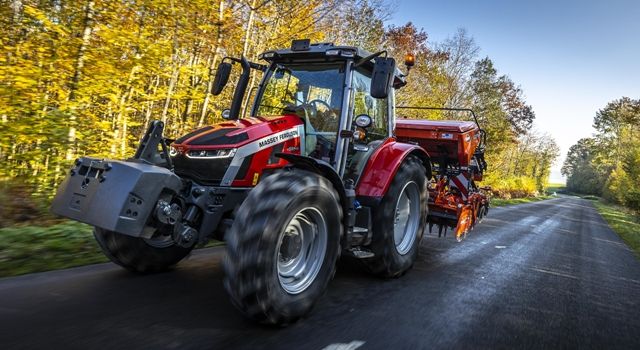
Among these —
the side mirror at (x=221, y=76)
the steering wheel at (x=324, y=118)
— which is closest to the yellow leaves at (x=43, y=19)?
the side mirror at (x=221, y=76)

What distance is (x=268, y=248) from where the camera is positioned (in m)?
2.72

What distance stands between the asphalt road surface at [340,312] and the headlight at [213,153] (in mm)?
1145

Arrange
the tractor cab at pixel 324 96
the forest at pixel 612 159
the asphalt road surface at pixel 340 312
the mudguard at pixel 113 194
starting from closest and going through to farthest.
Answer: the asphalt road surface at pixel 340 312 → the mudguard at pixel 113 194 → the tractor cab at pixel 324 96 → the forest at pixel 612 159

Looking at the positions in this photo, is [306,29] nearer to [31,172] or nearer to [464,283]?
[31,172]

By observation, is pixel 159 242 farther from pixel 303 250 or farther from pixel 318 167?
pixel 318 167

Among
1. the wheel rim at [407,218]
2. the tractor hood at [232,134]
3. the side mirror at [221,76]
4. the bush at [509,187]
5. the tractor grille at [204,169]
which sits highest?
the side mirror at [221,76]

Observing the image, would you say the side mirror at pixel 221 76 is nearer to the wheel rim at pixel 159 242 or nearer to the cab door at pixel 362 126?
the cab door at pixel 362 126

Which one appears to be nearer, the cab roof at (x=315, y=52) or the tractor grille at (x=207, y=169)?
the tractor grille at (x=207, y=169)

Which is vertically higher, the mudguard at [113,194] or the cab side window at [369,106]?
the cab side window at [369,106]

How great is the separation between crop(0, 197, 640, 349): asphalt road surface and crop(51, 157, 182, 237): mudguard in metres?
0.66

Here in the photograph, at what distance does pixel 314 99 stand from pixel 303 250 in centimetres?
164

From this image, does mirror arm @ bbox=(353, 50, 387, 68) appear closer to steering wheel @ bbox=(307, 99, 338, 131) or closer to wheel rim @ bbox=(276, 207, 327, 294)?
steering wheel @ bbox=(307, 99, 338, 131)

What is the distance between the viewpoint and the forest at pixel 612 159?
31.6 meters

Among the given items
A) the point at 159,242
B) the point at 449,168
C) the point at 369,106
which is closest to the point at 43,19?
the point at 159,242
